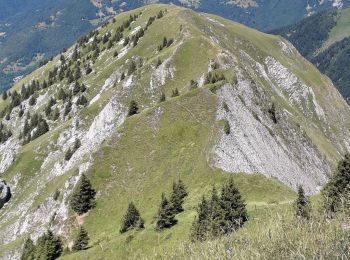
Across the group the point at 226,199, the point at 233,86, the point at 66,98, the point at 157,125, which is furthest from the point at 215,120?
the point at 66,98

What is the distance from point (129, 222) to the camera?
65188mm

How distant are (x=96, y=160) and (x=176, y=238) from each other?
3499cm

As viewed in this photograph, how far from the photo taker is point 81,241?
67.9 metres

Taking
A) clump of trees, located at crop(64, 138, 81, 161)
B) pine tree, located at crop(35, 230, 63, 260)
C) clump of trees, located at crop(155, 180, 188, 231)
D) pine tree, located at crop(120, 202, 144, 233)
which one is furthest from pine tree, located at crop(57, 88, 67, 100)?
clump of trees, located at crop(155, 180, 188, 231)

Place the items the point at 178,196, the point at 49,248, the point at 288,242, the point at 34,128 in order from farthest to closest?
the point at 34,128, the point at 49,248, the point at 178,196, the point at 288,242

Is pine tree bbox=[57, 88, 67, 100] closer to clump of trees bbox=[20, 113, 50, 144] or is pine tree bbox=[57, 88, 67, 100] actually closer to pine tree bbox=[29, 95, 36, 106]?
clump of trees bbox=[20, 113, 50, 144]

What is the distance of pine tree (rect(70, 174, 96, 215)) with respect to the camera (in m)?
75.3

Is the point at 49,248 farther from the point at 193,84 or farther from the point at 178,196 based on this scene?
the point at 193,84

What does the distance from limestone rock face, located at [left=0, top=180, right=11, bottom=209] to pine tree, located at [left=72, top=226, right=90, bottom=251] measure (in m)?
55.2

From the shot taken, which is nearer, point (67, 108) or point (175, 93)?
point (175, 93)

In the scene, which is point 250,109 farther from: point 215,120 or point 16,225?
point 16,225

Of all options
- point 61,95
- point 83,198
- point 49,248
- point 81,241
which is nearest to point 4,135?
point 61,95

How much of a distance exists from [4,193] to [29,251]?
4723cm

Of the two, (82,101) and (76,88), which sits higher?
(76,88)
